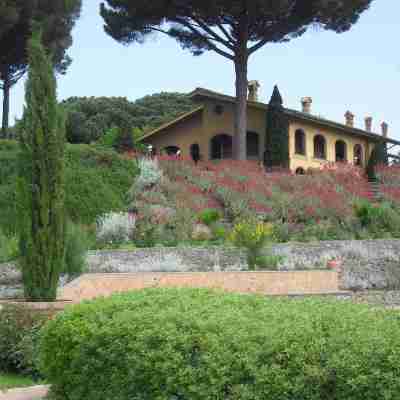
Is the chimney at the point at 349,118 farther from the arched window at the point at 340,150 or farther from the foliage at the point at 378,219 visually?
the foliage at the point at 378,219

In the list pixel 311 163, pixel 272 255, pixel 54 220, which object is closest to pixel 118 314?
pixel 54 220

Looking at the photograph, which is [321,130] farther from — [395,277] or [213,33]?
[395,277]

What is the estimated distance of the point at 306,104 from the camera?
1569 inches

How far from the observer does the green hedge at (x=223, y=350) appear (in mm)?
4316

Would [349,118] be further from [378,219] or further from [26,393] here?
[26,393]

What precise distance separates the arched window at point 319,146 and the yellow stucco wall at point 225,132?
553 mm

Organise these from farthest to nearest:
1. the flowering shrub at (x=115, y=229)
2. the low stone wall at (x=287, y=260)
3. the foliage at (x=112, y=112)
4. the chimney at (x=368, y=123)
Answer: the foliage at (x=112, y=112)
the chimney at (x=368, y=123)
the flowering shrub at (x=115, y=229)
the low stone wall at (x=287, y=260)

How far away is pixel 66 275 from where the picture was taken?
13.3 metres

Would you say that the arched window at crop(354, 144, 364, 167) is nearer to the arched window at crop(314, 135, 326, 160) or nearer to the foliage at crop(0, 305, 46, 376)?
the arched window at crop(314, 135, 326, 160)

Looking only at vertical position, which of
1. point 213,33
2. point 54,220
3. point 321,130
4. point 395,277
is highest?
point 213,33

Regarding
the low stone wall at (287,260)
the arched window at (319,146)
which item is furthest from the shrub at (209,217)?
the arched window at (319,146)

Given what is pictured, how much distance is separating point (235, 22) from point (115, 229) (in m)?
15.7

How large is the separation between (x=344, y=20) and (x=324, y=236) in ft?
52.8

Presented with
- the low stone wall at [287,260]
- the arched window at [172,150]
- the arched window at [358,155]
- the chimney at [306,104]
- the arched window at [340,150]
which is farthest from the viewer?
the chimney at [306,104]
